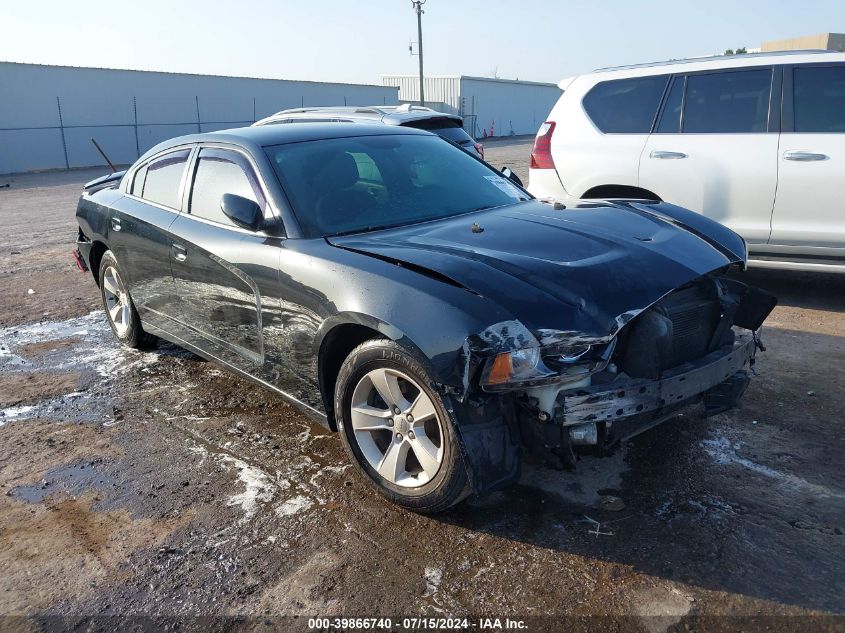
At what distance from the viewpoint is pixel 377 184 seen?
13.8ft

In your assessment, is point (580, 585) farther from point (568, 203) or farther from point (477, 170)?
point (477, 170)

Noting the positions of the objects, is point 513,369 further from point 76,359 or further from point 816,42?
point 816,42

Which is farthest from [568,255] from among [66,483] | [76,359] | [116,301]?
[76,359]

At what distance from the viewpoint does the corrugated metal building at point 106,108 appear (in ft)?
96.2

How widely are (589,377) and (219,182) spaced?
2.60 m

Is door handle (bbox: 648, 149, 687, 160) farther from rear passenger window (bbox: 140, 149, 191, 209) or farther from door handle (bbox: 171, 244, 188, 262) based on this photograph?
door handle (bbox: 171, 244, 188, 262)

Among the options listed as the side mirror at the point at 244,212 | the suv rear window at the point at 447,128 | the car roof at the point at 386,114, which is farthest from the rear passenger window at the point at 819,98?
the car roof at the point at 386,114

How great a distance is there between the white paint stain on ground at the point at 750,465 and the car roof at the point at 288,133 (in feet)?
8.79

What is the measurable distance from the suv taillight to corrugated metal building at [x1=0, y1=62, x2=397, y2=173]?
24108 millimetres

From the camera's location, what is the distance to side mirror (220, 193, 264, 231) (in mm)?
3803

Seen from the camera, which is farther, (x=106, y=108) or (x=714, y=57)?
(x=106, y=108)

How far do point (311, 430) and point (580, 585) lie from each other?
6.46 ft

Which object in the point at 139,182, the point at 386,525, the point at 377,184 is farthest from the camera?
the point at 139,182

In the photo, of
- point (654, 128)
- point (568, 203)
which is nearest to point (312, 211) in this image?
point (568, 203)
